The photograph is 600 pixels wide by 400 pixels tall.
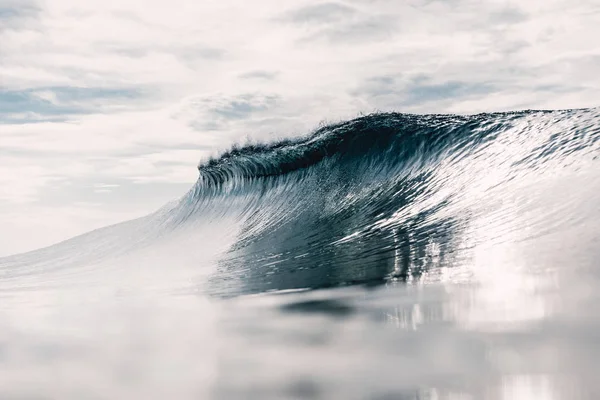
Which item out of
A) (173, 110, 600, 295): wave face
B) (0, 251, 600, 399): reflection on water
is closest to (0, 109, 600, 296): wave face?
(173, 110, 600, 295): wave face

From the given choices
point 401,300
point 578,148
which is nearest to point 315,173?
point 578,148

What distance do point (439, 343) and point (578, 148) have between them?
5856mm

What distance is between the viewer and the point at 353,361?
3438 millimetres

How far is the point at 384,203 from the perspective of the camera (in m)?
10.3

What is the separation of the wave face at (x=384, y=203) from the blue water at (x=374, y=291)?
0.04 metres

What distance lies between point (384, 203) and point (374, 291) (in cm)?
520

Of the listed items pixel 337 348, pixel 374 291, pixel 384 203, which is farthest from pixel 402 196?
pixel 337 348

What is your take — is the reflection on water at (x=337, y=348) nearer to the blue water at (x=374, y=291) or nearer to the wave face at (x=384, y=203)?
the blue water at (x=374, y=291)

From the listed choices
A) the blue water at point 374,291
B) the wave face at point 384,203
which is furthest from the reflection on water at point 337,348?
the wave face at point 384,203

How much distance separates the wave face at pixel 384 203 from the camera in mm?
6500

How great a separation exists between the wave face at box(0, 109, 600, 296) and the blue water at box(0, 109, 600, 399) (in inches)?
1.6

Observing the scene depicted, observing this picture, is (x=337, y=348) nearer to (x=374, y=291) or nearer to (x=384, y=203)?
(x=374, y=291)

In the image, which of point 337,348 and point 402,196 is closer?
point 337,348

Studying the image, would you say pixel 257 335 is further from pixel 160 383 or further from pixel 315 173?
pixel 315 173
